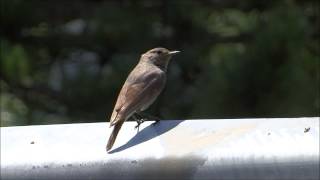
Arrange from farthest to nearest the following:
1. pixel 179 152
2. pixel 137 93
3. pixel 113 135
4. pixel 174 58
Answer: pixel 174 58, pixel 137 93, pixel 113 135, pixel 179 152

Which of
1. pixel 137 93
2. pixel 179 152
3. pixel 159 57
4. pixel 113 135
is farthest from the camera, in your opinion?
pixel 159 57

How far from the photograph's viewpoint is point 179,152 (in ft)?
7.79

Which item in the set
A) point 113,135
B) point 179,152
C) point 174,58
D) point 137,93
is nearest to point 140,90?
point 137,93

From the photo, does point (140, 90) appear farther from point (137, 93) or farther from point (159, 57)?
point (159, 57)

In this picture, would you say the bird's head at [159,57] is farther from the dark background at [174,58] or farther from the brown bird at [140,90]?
the dark background at [174,58]

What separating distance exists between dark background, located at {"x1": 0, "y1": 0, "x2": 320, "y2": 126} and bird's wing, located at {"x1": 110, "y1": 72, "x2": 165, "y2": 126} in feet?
5.16

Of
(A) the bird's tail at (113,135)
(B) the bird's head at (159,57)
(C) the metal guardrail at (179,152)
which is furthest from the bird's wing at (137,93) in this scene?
(C) the metal guardrail at (179,152)

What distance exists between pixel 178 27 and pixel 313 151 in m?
4.04

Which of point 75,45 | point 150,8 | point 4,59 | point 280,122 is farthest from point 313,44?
point 280,122

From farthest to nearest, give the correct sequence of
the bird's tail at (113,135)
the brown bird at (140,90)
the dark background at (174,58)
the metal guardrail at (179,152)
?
the dark background at (174,58) → the brown bird at (140,90) → the bird's tail at (113,135) → the metal guardrail at (179,152)

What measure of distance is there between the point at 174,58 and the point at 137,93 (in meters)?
2.15

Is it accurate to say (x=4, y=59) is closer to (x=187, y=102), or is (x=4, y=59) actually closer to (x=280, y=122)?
(x=187, y=102)

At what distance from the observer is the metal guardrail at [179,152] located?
2.26 m

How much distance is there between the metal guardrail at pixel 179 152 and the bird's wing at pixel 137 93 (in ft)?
3.06
